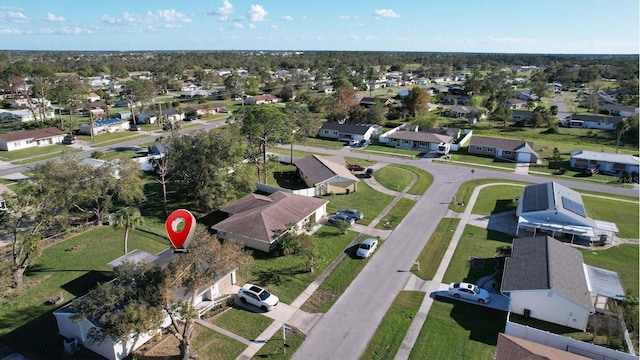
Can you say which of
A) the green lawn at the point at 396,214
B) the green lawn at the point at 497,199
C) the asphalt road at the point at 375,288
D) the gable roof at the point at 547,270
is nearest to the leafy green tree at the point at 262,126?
the green lawn at the point at 396,214

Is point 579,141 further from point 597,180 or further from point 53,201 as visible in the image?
point 53,201

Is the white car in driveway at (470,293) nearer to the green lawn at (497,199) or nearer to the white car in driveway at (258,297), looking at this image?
the white car in driveway at (258,297)

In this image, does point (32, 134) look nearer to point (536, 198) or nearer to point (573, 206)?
point (536, 198)

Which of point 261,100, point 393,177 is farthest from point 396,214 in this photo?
point 261,100

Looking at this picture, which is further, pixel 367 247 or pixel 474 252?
pixel 474 252

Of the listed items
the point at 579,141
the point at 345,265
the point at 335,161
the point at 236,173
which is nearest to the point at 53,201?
the point at 236,173

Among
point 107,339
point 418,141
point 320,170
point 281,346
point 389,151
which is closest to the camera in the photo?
Result: point 107,339
